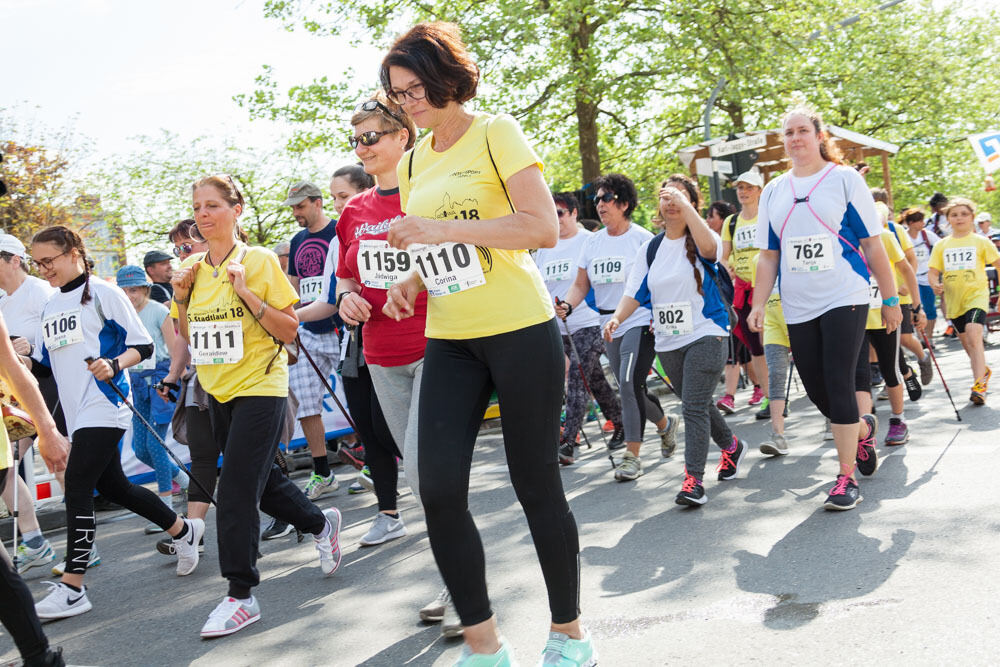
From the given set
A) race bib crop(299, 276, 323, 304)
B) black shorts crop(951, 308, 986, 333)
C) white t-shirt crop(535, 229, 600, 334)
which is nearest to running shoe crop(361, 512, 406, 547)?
race bib crop(299, 276, 323, 304)

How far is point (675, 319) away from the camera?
20.5 ft

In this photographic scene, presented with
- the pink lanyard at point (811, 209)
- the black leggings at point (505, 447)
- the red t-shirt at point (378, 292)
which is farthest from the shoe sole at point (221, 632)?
the pink lanyard at point (811, 209)

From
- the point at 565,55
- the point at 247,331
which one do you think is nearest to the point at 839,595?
the point at 247,331

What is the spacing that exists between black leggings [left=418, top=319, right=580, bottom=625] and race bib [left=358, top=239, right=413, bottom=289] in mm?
1448

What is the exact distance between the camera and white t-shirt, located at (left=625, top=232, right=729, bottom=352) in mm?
6238

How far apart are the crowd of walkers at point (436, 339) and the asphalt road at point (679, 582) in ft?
0.67

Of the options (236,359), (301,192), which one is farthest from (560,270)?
(236,359)

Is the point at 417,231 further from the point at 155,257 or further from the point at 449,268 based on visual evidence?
the point at 155,257

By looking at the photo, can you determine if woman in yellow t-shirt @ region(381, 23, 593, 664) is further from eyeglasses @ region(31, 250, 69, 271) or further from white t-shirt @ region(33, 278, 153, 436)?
eyeglasses @ region(31, 250, 69, 271)

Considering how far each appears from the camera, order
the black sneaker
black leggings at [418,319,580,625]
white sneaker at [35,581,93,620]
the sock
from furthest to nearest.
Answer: the black sneaker, the sock, white sneaker at [35,581,93,620], black leggings at [418,319,580,625]

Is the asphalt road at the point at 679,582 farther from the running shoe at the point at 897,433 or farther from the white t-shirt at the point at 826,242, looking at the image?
the white t-shirt at the point at 826,242

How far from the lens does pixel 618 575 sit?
15.1 ft

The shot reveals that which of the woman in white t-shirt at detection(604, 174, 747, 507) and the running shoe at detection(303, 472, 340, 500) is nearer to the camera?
the woman in white t-shirt at detection(604, 174, 747, 507)

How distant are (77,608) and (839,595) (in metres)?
3.68
